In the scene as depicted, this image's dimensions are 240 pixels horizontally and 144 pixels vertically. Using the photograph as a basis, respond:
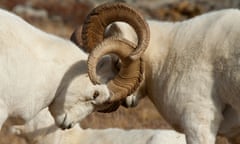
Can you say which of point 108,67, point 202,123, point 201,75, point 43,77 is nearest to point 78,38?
point 108,67

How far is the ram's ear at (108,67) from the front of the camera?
12262 millimetres

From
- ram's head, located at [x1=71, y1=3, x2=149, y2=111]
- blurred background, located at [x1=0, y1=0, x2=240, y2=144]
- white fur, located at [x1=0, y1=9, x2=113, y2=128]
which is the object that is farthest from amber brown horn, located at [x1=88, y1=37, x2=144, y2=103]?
blurred background, located at [x1=0, y1=0, x2=240, y2=144]

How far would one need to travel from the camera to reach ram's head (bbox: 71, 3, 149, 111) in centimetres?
1225

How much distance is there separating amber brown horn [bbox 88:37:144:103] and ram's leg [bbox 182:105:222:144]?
942 millimetres

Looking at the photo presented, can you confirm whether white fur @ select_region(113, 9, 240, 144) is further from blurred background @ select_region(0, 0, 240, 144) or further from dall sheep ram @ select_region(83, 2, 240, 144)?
blurred background @ select_region(0, 0, 240, 144)

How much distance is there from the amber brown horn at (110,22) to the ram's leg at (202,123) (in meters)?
1.07

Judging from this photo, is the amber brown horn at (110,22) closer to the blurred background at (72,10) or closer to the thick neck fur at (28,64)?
the thick neck fur at (28,64)

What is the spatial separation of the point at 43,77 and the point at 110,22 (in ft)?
5.38

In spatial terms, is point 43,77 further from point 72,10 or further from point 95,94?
point 72,10

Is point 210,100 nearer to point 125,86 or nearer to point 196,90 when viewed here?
point 196,90

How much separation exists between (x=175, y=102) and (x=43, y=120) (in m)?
2.41

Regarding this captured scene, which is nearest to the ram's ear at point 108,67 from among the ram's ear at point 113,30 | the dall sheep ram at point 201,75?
the dall sheep ram at point 201,75

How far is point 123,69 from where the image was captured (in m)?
12.4

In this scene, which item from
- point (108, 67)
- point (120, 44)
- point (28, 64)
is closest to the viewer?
point (28, 64)
